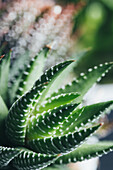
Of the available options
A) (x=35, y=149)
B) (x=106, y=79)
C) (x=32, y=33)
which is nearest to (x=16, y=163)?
(x=35, y=149)

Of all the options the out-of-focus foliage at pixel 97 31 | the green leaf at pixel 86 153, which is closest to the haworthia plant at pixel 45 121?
the green leaf at pixel 86 153

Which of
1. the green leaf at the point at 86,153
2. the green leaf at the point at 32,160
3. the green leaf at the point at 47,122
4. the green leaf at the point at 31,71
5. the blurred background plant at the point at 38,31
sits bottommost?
the green leaf at the point at 86,153

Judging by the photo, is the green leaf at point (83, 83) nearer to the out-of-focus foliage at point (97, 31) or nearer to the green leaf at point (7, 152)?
the green leaf at point (7, 152)

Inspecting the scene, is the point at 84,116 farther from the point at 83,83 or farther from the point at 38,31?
the point at 38,31

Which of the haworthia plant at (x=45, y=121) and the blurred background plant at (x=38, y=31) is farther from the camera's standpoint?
the blurred background plant at (x=38, y=31)

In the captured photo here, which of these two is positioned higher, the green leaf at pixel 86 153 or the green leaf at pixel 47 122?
the green leaf at pixel 47 122

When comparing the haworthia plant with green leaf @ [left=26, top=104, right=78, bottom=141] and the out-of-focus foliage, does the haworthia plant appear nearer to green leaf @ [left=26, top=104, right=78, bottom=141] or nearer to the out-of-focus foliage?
green leaf @ [left=26, top=104, right=78, bottom=141]

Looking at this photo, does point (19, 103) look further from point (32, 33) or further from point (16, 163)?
point (32, 33)
